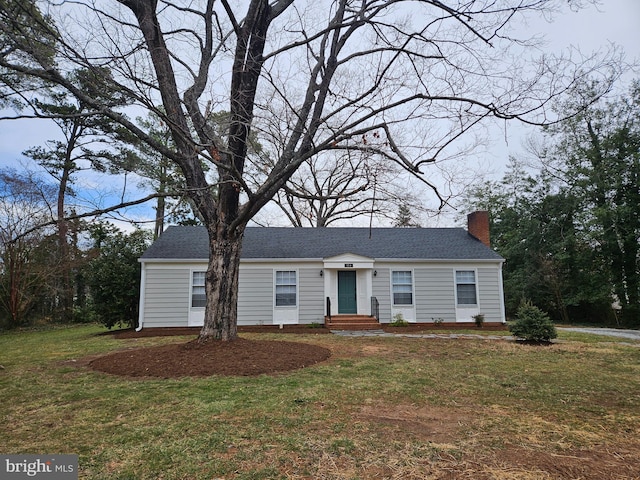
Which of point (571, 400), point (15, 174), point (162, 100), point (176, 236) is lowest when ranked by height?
point (571, 400)

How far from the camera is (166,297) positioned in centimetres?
1307

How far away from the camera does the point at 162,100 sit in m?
7.15

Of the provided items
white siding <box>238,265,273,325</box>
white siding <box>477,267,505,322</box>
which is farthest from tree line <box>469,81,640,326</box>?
white siding <box>238,265,273,325</box>

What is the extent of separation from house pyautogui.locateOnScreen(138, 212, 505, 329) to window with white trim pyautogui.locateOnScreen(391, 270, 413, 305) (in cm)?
4

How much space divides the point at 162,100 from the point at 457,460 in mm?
7488

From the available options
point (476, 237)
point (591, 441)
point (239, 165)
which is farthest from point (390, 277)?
point (591, 441)

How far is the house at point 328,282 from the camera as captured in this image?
13148 mm

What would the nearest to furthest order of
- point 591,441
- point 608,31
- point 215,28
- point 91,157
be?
1. point 591,441
2. point 608,31
3. point 215,28
4. point 91,157

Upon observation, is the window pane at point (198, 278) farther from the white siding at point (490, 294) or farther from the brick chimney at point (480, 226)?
the brick chimney at point (480, 226)

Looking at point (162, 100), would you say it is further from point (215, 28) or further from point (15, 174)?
point (15, 174)

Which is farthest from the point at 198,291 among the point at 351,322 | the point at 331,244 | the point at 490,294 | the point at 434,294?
the point at 490,294

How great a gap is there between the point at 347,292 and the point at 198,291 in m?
5.60

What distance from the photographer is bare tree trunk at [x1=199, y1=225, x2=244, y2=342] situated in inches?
285

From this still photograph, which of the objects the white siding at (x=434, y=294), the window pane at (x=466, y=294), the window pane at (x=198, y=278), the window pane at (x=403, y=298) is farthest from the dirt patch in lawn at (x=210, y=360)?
the window pane at (x=466, y=294)
